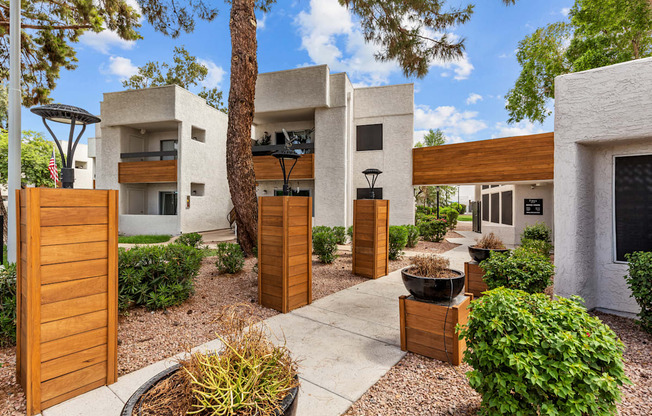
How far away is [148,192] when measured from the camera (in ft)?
54.0

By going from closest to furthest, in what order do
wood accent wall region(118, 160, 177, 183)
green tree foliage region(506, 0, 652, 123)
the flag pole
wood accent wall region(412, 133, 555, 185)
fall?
1. the flag pole
2. wood accent wall region(412, 133, 555, 185)
3. green tree foliage region(506, 0, 652, 123)
4. wood accent wall region(118, 160, 177, 183)

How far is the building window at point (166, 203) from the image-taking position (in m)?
16.0

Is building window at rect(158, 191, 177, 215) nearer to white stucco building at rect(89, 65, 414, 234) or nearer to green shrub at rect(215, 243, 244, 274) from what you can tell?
white stucco building at rect(89, 65, 414, 234)

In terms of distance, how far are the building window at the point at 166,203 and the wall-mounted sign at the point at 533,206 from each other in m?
16.5

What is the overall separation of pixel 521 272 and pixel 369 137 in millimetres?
10361

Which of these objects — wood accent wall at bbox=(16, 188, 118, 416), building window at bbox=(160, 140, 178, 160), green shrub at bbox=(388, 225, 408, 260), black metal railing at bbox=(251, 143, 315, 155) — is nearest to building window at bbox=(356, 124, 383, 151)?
black metal railing at bbox=(251, 143, 315, 155)

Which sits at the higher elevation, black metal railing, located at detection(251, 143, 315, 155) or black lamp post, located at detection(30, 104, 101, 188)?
black metal railing, located at detection(251, 143, 315, 155)

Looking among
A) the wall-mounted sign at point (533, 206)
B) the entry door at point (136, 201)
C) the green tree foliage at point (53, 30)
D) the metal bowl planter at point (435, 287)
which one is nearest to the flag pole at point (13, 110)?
the green tree foliage at point (53, 30)

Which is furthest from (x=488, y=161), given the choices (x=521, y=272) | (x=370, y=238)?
(x=521, y=272)

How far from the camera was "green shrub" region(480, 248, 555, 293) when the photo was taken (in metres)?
Answer: 3.89

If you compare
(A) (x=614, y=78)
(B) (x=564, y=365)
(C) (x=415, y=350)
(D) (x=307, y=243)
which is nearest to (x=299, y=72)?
(D) (x=307, y=243)

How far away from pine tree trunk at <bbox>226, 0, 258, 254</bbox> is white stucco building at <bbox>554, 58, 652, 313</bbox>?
622 cm

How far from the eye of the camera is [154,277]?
4.46 meters

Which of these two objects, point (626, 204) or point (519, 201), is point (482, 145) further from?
point (626, 204)
